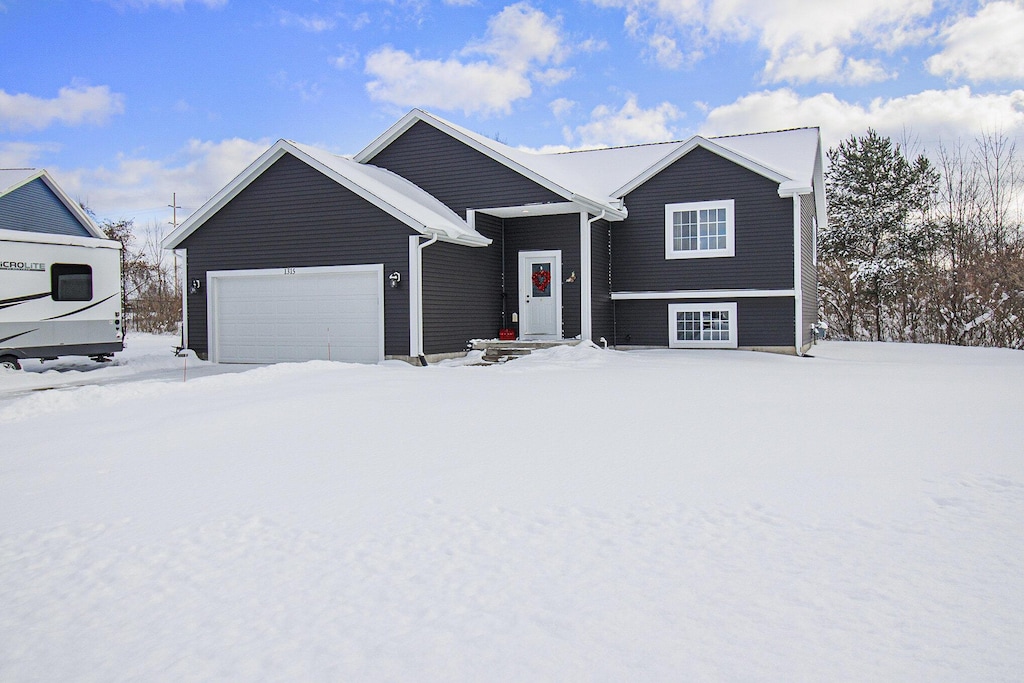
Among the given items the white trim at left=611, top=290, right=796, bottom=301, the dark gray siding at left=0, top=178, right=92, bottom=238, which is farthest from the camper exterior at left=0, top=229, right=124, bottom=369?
the white trim at left=611, top=290, right=796, bottom=301

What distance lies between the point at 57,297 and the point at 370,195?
6187 mm

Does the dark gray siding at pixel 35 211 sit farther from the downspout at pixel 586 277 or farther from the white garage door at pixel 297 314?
the downspout at pixel 586 277

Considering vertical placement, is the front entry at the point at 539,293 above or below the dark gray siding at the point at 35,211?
below

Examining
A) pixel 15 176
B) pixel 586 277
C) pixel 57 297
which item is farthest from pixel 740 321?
pixel 15 176

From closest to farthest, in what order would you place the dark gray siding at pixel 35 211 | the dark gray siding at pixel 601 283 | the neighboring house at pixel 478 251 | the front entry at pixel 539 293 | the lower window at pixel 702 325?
the neighboring house at pixel 478 251
the dark gray siding at pixel 601 283
the front entry at pixel 539 293
the lower window at pixel 702 325
the dark gray siding at pixel 35 211

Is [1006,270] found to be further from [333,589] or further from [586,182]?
[333,589]

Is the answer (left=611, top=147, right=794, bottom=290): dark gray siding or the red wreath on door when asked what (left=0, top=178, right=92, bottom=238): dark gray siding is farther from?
(left=611, top=147, right=794, bottom=290): dark gray siding

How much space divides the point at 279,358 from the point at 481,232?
5034 mm

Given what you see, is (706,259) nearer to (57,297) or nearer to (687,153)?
(687,153)

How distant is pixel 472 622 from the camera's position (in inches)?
127

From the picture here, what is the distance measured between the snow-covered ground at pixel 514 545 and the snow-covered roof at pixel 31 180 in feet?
57.7

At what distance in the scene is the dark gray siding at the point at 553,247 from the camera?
1691 centimetres

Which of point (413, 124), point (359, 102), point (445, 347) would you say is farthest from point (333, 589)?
point (359, 102)

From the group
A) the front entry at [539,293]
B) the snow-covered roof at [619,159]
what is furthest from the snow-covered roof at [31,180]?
the front entry at [539,293]
